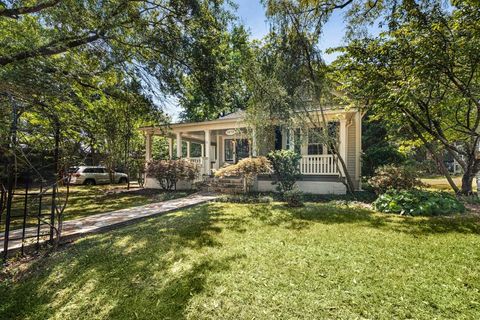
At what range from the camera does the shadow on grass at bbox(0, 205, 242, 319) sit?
259cm

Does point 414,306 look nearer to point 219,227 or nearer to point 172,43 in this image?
point 219,227

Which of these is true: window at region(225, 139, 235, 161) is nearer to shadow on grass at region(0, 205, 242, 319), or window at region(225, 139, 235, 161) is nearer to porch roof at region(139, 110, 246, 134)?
porch roof at region(139, 110, 246, 134)

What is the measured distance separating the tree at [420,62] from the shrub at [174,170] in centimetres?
798

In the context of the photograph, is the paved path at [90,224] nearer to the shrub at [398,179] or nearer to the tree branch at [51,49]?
the tree branch at [51,49]

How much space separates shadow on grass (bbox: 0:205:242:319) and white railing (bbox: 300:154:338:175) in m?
7.11

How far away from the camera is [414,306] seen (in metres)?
2.33

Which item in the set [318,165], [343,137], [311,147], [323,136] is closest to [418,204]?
[323,136]

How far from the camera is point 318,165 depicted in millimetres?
10391

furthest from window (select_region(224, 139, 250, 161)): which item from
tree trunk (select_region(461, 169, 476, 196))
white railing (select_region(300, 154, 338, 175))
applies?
tree trunk (select_region(461, 169, 476, 196))

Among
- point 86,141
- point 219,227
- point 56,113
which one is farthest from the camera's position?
point 219,227

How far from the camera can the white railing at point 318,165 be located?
33.3 ft

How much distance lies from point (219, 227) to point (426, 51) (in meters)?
6.56

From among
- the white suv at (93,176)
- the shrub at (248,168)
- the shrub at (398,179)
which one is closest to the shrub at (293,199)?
the shrub at (248,168)

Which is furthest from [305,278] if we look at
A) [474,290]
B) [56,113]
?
[56,113]
